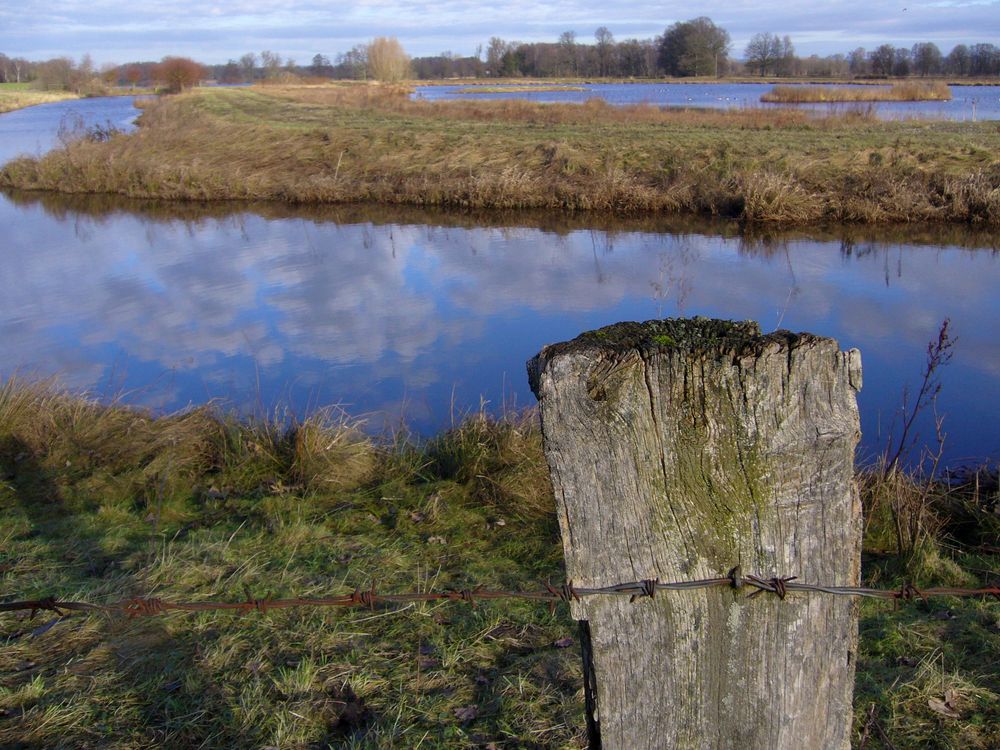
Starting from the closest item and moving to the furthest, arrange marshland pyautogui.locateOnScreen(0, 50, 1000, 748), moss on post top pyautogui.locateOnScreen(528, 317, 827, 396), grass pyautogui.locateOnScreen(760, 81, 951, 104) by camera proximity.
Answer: moss on post top pyautogui.locateOnScreen(528, 317, 827, 396) → marshland pyautogui.locateOnScreen(0, 50, 1000, 748) → grass pyautogui.locateOnScreen(760, 81, 951, 104)

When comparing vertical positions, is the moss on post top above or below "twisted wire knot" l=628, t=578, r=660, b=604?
above

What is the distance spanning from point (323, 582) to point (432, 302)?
25.6 feet

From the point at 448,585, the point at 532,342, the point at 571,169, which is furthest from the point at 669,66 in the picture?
the point at 448,585

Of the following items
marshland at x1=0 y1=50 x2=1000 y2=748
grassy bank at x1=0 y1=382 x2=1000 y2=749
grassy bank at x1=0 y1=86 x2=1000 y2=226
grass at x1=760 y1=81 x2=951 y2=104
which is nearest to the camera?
grassy bank at x1=0 y1=382 x2=1000 y2=749

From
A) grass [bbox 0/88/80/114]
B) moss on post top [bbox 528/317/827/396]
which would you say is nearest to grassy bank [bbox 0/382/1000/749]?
moss on post top [bbox 528/317/827/396]

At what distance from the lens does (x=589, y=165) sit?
19.4 metres

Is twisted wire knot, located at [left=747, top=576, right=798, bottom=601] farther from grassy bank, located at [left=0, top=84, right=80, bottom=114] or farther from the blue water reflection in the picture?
grassy bank, located at [left=0, top=84, right=80, bottom=114]

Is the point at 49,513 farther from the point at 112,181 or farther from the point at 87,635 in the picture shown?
the point at 112,181

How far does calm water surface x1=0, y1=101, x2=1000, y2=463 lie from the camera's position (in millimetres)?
8484

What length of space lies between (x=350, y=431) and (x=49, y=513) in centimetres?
189

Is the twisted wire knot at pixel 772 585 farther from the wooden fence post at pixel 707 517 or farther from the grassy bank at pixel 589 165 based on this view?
the grassy bank at pixel 589 165

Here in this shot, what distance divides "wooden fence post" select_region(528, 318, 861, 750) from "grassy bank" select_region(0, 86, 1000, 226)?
1530 centimetres

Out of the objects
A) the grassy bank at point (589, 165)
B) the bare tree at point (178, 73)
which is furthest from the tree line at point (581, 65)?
the grassy bank at point (589, 165)

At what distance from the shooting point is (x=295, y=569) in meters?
4.28
